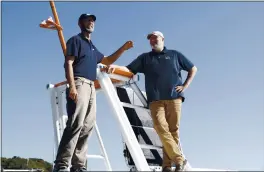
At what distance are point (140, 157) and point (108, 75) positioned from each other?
48.3 inches

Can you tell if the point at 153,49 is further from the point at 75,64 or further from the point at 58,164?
the point at 58,164

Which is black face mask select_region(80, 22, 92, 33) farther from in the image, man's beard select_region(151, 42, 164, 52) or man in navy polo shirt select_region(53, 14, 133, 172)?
man's beard select_region(151, 42, 164, 52)

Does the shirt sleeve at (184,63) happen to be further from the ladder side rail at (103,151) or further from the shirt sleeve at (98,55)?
the ladder side rail at (103,151)

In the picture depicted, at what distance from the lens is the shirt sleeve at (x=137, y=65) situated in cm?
471

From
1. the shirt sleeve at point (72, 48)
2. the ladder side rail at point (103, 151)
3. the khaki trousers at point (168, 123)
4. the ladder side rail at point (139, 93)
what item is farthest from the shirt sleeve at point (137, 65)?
the ladder side rail at point (103, 151)

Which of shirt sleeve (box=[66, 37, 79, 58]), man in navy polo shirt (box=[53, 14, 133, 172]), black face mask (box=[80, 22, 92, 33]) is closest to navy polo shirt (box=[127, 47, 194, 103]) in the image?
man in navy polo shirt (box=[53, 14, 133, 172])

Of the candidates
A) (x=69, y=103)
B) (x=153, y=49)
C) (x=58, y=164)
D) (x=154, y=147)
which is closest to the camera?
(x=58, y=164)

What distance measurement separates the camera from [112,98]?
472 cm

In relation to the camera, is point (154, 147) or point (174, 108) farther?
point (154, 147)

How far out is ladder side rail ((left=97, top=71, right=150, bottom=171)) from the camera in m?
4.38

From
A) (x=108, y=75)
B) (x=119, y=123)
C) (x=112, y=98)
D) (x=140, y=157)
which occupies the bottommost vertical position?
(x=140, y=157)

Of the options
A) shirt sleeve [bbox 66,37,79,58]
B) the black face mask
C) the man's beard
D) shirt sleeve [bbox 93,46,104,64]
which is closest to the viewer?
shirt sleeve [bbox 66,37,79,58]

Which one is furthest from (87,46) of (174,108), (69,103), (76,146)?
(174,108)

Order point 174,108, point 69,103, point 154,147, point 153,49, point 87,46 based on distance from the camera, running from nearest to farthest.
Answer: point 69,103 → point 87,46 → point 174,108 → point 153,49 → point 154,147
